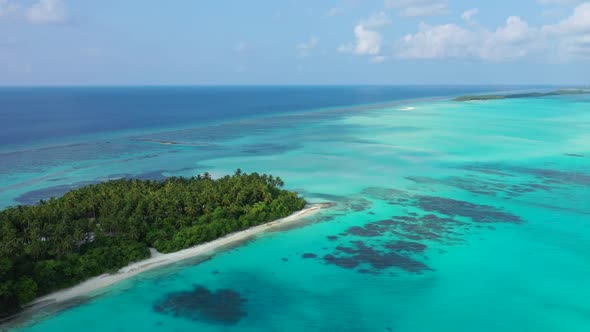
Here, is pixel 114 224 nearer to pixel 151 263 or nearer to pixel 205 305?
pixel 151 263

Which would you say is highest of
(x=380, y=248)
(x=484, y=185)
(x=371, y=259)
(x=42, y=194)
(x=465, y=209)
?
(x=42, y=194)

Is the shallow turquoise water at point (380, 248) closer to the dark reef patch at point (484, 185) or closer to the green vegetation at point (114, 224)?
the dark reef patch at point (484, 185)

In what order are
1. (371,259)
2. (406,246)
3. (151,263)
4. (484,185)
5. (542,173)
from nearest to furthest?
1. (151,263)
2. (371,259)
3. (406,246)
4. (484,185)
5. (542,173)

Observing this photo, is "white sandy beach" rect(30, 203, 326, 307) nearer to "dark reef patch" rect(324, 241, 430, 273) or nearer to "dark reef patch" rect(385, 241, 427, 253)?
"dark reef patch" rect(324, 241, 430, 273)

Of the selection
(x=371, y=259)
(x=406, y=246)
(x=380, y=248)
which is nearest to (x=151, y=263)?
(x=371, y=259)

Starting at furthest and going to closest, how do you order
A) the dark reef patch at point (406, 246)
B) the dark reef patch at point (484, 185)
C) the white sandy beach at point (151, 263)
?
1. the dark reef patch at point (484, 185)
2. the dark reef patch at point (406, 246)
3. the white sandy beach at point (151, 263)

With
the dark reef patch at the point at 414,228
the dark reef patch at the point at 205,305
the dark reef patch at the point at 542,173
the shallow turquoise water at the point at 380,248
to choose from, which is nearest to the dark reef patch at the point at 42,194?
the shallow turquoise water at the point at 380,248

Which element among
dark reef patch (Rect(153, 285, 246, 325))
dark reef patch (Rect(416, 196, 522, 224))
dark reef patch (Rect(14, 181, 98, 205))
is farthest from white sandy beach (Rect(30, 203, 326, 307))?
dark reef patch (Rect(14, 181, 98, 205))
